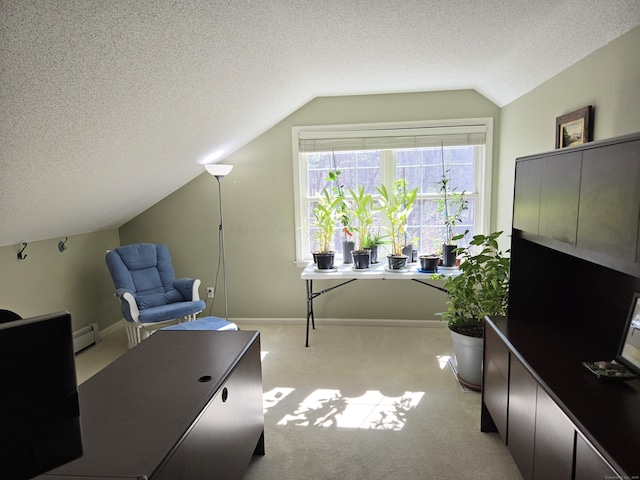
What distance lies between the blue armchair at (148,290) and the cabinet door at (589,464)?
10.3ft

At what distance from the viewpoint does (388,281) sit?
4270 mm

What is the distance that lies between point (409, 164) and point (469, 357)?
2.06m

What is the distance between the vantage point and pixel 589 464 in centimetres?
124

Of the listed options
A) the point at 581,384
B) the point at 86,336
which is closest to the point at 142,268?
the point at 86,336

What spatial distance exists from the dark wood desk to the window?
2.34m

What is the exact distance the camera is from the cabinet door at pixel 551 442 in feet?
4.54

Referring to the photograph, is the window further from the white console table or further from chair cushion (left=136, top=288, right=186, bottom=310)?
chair cushion (left=136, top=288, right=186, bottom=310)

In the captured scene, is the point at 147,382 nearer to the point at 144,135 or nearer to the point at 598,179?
the point at 144,135

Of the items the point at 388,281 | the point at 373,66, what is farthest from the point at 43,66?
the point at 388,281

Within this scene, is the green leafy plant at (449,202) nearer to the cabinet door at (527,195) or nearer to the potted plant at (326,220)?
the potted plant at (326,220)

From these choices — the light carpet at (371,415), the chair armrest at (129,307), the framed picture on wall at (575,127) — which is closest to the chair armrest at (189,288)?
the chair armrest at (129,307)

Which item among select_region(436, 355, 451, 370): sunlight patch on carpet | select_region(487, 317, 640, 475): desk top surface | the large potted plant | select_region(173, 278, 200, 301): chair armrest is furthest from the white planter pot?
select_region(173, 278, 200, 301): chair armrest

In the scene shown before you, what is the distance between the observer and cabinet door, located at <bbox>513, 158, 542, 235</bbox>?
1.92 metres

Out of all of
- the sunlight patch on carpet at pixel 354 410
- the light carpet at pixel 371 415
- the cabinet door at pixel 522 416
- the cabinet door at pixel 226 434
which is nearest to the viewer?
the cabinet door at pixel 226 434
